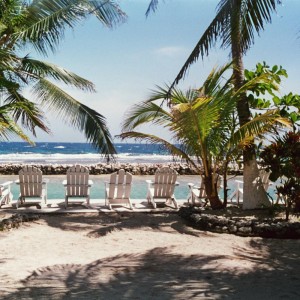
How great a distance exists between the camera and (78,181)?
1000 centimetres

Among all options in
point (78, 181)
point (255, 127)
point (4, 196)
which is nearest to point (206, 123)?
point (255, 127)

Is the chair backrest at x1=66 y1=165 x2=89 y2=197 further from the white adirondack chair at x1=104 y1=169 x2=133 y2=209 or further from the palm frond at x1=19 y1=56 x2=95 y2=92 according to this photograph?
the palm frond at x1=19 y1=56 x2=95 y2=92

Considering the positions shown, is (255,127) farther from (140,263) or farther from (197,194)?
(140,263)

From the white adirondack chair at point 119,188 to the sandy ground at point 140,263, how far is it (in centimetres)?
145

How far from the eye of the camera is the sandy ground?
4.47 metres

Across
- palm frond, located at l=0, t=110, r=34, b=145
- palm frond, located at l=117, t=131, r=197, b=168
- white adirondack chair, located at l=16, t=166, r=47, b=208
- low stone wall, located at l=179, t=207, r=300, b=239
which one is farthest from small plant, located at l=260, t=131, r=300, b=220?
palm frond, located at l=0, t=110, r=34, b=145

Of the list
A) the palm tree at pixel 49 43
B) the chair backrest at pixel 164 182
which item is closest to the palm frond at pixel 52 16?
the palm tree at pixel 49 43

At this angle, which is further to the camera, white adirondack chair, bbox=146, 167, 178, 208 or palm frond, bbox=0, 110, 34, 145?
white adirondack chair, bbox=146, 167, 178, 208

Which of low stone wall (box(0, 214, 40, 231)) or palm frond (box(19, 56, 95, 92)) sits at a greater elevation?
palm frond (box(19, 56, 95, 92))

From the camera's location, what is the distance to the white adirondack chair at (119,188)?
9789mm

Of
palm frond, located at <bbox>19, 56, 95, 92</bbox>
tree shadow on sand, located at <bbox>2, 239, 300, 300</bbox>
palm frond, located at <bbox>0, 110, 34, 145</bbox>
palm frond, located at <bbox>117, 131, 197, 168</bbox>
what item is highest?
palm frond, located at <bbox>19, 56, 95, 92</bbox>

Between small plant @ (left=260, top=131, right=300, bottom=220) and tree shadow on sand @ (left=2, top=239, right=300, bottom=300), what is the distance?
8.08ft

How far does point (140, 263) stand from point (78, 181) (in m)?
4.73

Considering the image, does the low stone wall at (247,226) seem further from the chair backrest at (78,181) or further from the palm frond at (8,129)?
the palm frond at (8,129)
